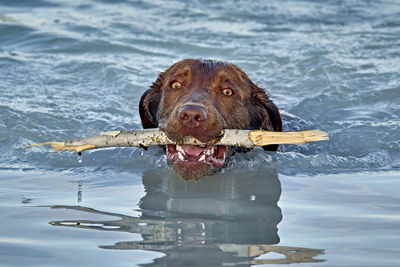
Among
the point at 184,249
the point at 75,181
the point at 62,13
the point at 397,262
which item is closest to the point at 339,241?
the point at 397,262

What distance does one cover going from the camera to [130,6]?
13.7 meters

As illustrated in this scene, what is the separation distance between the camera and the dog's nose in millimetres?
5246


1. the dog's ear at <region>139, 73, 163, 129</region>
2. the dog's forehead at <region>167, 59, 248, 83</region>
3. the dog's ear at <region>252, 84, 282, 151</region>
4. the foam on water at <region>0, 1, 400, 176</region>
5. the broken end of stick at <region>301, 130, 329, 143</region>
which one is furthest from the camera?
the foam on water at <region>0, 1, 400, 176</region>

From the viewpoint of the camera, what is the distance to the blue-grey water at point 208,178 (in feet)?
13.5

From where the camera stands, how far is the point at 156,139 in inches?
211

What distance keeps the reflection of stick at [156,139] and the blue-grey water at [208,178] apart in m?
0.37

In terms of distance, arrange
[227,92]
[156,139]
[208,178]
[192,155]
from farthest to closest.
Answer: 1. [227,92]
2. [208,178]
3. [192,155]
4. [156,139]

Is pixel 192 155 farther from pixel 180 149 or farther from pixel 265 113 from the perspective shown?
pixel 265 113

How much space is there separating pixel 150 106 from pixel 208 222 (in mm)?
2658

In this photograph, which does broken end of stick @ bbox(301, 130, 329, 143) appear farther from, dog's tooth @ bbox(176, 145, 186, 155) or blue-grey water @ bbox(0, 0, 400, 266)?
dog's tooth @ bbox(176, 145, 186, 155)

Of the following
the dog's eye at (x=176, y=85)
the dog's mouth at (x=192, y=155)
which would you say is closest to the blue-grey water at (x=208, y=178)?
the dog's mouth at (x=192, y=155)

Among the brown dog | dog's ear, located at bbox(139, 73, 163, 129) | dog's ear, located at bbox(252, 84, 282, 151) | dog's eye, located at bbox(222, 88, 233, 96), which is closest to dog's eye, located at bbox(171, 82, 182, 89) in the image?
the brown dog

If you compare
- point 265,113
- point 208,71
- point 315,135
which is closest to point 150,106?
point 208,71

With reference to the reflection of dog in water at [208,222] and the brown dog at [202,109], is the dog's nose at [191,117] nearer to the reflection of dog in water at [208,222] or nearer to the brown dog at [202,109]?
the brown dog at [202,109]
